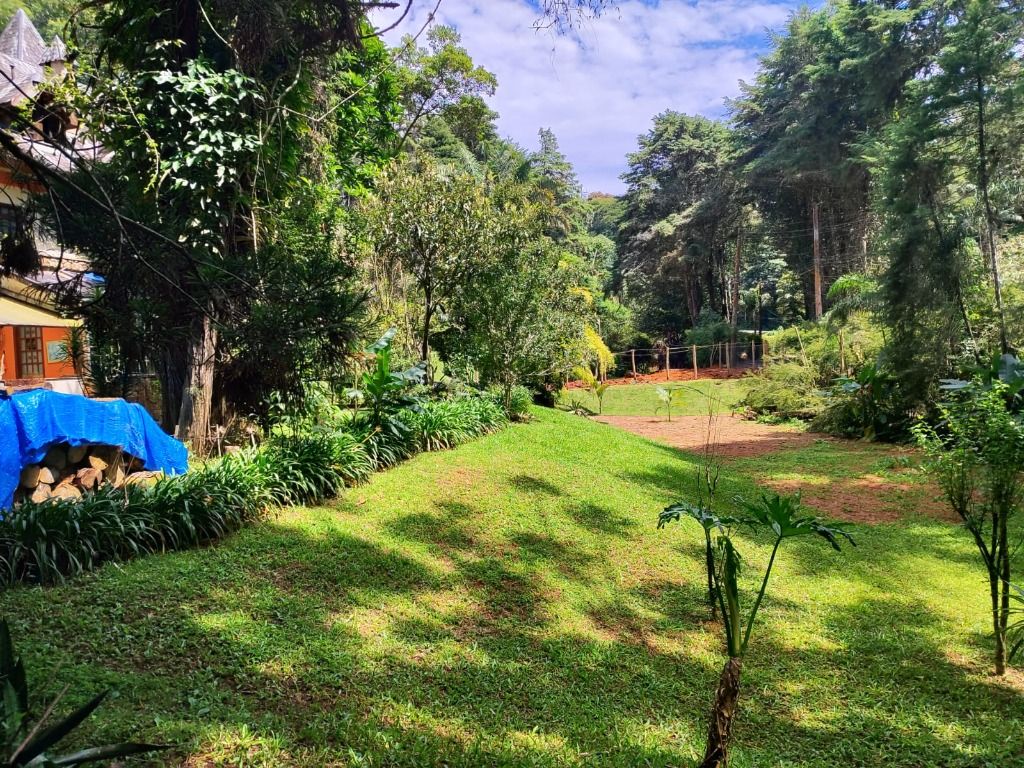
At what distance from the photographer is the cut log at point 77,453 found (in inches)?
228

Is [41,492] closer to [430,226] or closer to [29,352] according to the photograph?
[430,226]

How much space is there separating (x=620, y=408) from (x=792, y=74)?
793 inches

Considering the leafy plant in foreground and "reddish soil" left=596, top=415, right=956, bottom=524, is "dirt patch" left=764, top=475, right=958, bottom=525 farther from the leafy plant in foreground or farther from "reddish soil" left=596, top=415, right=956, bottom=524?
the leafy plant in foreground

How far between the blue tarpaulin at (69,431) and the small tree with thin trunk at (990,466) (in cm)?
712

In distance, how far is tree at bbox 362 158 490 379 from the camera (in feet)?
33.1

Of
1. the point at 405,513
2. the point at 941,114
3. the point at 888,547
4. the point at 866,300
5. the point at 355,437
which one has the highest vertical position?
the point at 941,114

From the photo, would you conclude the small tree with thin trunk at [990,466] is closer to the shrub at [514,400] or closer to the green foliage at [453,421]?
the green foliage at [453,421]

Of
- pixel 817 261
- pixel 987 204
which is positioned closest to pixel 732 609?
pixel 987 204

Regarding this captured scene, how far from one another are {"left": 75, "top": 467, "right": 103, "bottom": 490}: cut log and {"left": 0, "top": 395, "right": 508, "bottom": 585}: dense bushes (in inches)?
42.1

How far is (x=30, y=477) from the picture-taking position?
5465 millimetres

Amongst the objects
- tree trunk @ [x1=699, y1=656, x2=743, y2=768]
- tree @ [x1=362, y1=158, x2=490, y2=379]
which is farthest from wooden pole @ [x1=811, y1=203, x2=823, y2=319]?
tree trunk @ [x1=699, y1=656, x2=743, y2=768]

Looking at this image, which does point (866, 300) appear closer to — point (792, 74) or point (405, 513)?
point (405, 513)

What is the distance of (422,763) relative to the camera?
2.67m

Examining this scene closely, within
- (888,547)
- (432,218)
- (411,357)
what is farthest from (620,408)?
(888,547)
